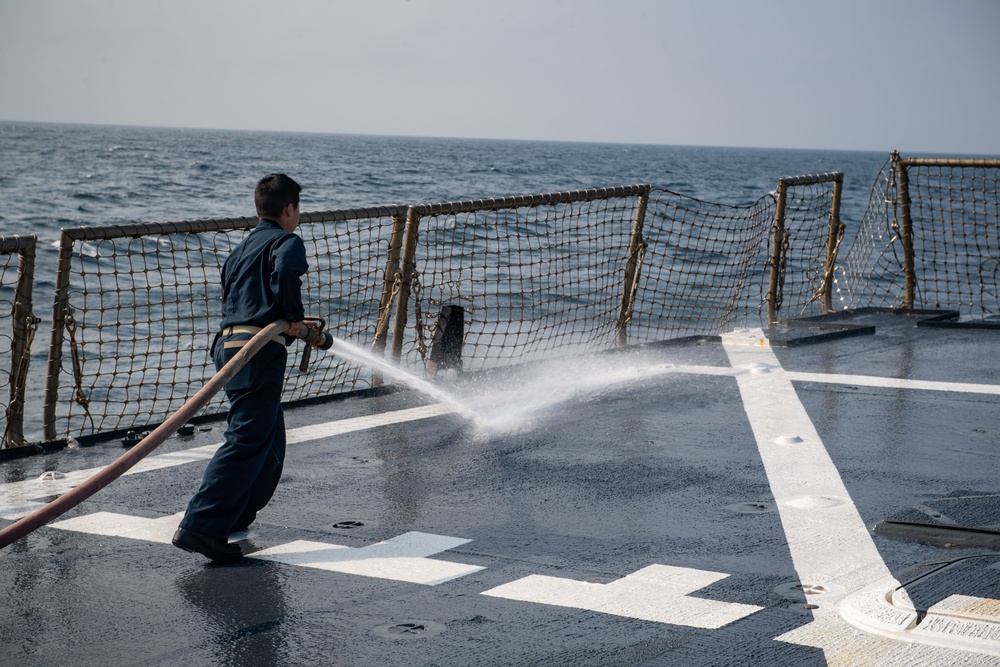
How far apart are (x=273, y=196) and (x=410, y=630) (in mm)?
2077

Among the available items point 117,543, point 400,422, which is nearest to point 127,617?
point 117,543

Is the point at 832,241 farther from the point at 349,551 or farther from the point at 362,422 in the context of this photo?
the point at 349,551

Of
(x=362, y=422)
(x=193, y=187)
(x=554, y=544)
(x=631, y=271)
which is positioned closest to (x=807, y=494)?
(x=554, y=544)

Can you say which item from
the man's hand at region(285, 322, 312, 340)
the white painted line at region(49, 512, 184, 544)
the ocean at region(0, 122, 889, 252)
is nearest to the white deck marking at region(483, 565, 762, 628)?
the man's hand at region(285, 322, 312, 340)

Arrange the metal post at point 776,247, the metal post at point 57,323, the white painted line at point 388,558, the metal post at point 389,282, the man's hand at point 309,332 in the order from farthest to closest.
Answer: the metal post at point 776,247
the metal post at point 389,282
the metal post at point 57,323
the man's hand at point 309,332
the white painted line at point 388,558

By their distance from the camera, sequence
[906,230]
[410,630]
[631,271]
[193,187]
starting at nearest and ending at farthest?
[410,630] < [631,271] < [906,230] < [193,187]

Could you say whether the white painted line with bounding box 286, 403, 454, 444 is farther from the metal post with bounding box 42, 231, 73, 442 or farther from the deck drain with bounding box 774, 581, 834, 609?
the deck drain with bounding box 774, 581, 834, 609

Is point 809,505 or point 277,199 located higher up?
point 277,199

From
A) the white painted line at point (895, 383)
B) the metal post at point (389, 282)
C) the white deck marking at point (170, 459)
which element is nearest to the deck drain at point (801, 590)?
the white deck marking at point (170, 459)

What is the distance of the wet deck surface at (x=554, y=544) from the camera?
413cm

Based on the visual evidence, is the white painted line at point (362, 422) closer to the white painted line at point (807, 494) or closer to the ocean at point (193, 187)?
the white painted line at point (807, 494)

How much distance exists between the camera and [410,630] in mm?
4254

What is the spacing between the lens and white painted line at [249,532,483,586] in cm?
490

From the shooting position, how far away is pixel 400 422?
8070 millimetres
